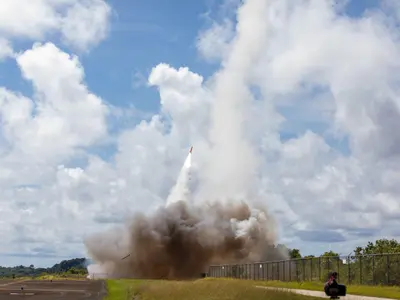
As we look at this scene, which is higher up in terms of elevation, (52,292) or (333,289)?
(333,289)

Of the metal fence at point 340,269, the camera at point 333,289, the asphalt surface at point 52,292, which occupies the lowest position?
the asphalt surface at point 52,292

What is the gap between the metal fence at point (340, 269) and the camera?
53375mm

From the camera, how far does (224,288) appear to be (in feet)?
158

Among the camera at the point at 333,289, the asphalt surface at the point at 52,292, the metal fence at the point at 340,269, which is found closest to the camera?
the camera at the point at 333,289

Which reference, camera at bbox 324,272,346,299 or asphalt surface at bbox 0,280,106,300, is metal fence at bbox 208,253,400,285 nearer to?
camera at bbox 324,272,346,299

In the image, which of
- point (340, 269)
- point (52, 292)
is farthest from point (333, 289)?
point (52, 292)

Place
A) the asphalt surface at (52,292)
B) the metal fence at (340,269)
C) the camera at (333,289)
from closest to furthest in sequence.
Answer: the camera at (333,289)
the metal fence at (340,269)
the asphalt surface at (52,292)

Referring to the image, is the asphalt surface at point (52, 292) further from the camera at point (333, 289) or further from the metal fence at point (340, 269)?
the camera at point (333, 289)

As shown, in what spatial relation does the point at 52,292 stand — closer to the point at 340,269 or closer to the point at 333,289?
the point at 340,269

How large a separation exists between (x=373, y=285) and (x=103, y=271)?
96.8 m

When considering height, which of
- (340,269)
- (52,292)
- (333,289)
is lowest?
(52,292)

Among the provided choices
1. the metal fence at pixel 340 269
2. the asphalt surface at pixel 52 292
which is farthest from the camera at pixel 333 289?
the asphalt surface at pixel 52 292

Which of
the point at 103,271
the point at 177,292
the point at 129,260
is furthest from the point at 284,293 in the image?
the point at 103,271

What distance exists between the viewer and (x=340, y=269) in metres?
62.4
